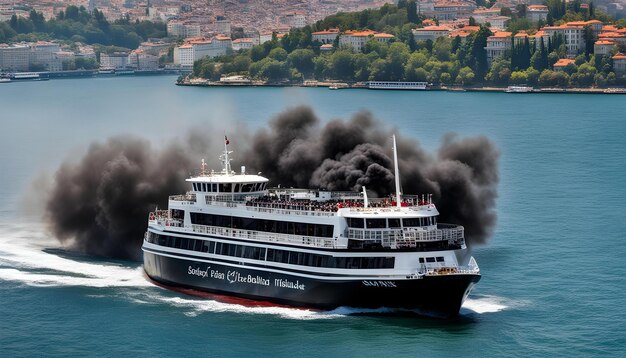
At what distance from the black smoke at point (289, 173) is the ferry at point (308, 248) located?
2.53m

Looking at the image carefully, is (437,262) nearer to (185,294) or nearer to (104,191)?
(185,294)

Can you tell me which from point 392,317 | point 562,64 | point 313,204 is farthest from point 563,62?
point 392,317

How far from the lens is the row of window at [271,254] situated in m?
46.3

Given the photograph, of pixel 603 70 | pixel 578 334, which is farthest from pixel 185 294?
pixel 603 70

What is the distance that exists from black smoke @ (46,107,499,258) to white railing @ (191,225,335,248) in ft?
13.6

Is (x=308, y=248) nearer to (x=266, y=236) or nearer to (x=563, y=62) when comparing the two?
(x=266, y=236)

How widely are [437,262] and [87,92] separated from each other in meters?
158

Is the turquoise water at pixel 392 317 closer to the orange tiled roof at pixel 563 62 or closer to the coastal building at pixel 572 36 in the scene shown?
the orange tiled roof at pixel 563 62

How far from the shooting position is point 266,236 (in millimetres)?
48875

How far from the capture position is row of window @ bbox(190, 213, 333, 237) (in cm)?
4762

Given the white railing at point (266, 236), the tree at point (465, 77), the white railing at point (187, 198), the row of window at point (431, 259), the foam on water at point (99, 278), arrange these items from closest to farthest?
the row of window at point (431, 259) → the white railing at point (266, 236) → the foam on water at point (99, 278) → the white railing at point (187, 198) → the tree at point (465, 77)

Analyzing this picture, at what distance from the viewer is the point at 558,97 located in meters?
173

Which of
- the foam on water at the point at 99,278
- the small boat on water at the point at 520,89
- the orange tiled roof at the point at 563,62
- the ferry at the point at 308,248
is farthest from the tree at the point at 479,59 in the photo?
the ferry at the point at 308,248

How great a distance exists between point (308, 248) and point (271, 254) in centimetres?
169
